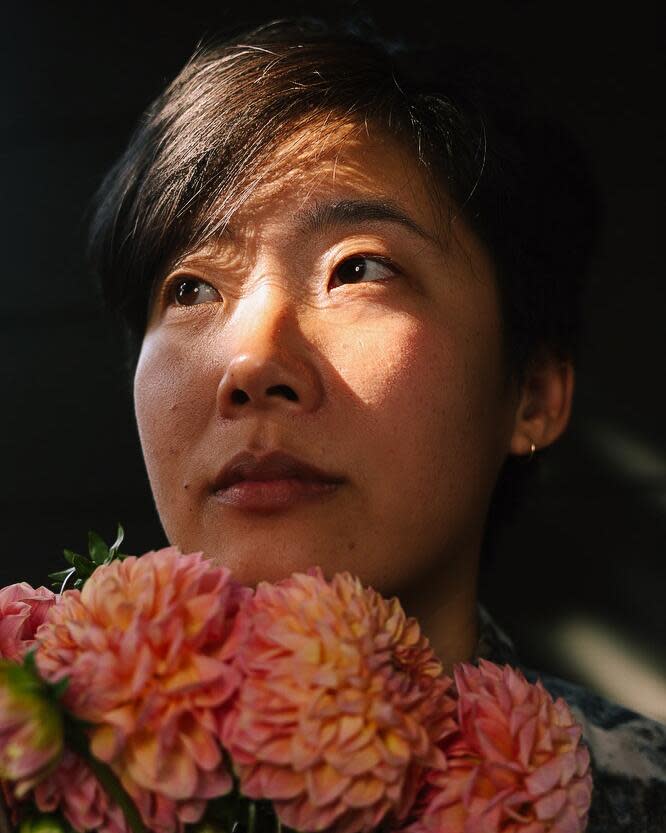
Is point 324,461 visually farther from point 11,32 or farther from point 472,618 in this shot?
point 11,32

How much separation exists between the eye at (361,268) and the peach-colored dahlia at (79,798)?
1.51 ft

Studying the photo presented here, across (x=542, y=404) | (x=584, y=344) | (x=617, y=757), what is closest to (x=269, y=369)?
(x=542, y=404)

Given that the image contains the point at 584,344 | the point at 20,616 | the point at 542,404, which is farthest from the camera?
the point at 584,344

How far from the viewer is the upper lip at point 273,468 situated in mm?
718

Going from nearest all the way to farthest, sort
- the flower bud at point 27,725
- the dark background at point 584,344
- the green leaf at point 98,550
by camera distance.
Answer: the flower bud at point 27,725 < the green leaf at point 98,550 < the dark background at point 584,344

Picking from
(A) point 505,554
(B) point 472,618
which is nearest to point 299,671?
(B) point 472,618

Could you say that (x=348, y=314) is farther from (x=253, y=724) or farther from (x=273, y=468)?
(x=253, y=724)

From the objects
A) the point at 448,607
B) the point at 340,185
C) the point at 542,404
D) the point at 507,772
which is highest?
the point at 340,185

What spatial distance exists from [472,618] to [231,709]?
1.88 ft

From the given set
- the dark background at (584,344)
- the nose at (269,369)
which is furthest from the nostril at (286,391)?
the dark background at (584,344)

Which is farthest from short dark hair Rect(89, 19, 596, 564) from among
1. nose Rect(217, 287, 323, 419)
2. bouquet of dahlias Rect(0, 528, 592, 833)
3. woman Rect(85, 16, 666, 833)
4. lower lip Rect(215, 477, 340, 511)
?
bouquet of dahlias Rect(0, 528, 592, 833)

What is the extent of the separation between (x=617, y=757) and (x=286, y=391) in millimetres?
513

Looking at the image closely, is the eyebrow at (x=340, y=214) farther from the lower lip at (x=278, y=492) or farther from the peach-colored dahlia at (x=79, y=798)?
the peach-colored dahlia at (x=79, y=798)

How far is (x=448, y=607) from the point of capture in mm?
922
